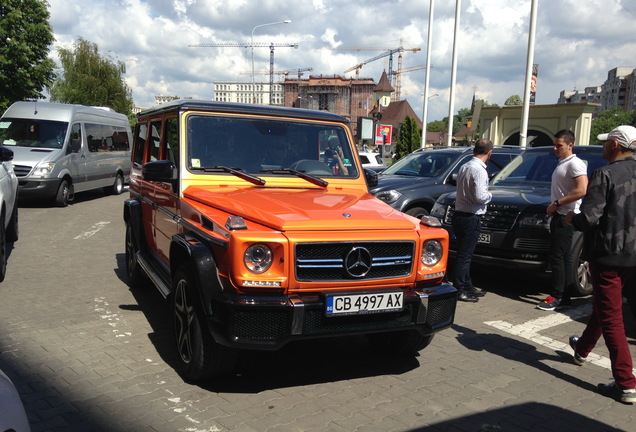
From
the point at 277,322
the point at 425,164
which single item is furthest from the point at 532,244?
the point at 277,322

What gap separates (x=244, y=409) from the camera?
371 cm

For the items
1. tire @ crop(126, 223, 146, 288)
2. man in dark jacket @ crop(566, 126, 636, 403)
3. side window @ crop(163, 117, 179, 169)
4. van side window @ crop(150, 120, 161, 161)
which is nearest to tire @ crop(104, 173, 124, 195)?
tire @ crop(126, 223, 146, 288)

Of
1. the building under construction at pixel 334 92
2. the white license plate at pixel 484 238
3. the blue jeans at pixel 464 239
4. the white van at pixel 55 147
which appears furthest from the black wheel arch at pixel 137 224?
the building under construction at pixel 334 92

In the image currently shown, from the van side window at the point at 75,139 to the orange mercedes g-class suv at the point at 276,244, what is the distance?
422 inches

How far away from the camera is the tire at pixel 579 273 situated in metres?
6.54

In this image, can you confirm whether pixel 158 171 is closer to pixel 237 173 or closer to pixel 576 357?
pixel 237 173

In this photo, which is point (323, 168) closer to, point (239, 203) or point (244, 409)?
point (239, 203)

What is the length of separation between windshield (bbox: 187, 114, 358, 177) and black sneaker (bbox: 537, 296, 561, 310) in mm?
2934

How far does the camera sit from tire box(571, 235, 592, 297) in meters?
6.54

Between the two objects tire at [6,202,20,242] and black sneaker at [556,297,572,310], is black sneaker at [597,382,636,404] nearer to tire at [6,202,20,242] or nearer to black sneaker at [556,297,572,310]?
black sneaker at [556,297,572,310]

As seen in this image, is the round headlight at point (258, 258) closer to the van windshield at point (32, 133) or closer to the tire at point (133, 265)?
Answer: the tire at point (133, 265)

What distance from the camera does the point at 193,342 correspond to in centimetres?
389

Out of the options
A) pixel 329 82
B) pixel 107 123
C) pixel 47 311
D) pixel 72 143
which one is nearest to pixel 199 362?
pixel 47 311

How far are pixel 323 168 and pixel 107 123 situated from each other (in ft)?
46.5
